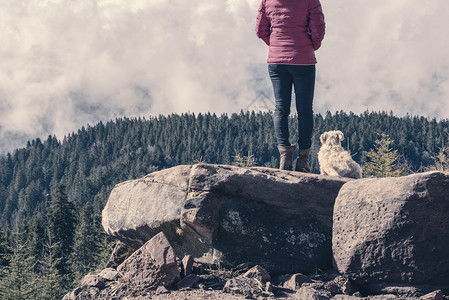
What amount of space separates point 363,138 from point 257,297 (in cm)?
18899

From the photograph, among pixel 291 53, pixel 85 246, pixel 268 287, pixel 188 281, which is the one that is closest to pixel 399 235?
pixel 268 287

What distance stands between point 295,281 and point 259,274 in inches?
21.5

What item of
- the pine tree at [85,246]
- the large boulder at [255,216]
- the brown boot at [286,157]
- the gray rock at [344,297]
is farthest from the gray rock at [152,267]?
the pine tree at [85,246]

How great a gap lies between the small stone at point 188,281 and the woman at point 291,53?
9.31ft

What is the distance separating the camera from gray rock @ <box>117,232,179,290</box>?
6.84 metres

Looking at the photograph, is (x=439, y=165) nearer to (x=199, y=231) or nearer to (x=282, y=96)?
(x=282, y=96)

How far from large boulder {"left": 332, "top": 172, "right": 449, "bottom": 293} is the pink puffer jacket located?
2.57 meters

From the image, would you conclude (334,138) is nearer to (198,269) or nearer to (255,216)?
(255,216)

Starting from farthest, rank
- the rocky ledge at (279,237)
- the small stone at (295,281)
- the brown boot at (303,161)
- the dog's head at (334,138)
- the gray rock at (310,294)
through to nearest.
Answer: the dog's head at (334,138), the brown boot at (303,161), the small stone at (295,281), the rocky ledge at (279,237), the gray rock at (310,294)

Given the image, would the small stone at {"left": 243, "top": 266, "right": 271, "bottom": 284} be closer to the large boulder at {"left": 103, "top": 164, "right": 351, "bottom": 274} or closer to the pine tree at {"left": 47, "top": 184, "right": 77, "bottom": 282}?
the large boulder at {"left": 103, "top": 164, "right": 351, "bottom": 274}

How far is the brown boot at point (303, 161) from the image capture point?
8867 mm

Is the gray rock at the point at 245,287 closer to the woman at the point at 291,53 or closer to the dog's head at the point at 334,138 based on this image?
the woman at the point at 291,53

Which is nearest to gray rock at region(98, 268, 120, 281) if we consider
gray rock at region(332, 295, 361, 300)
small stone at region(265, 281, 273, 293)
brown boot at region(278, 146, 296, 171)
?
small stone at region(265, 281, 273, 293)

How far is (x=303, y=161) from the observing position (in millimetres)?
8922
